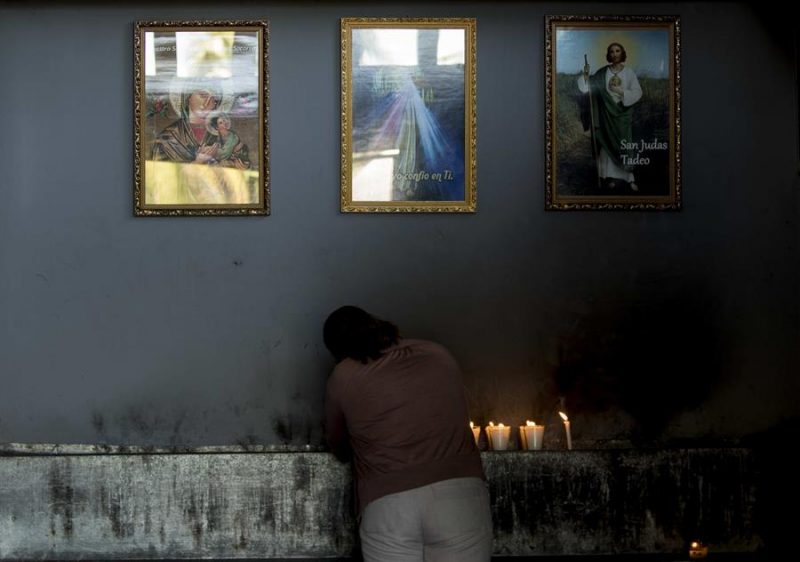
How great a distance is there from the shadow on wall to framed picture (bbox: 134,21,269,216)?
2125 millimetres

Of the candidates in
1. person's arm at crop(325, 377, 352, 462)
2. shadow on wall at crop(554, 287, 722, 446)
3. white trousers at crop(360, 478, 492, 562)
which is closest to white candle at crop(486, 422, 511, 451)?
shadow on wall at crop(554, 287, 722, 446)

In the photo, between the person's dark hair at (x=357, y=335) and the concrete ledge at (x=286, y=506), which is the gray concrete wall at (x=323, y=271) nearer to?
the concrete ledge at (x=286, y=506)

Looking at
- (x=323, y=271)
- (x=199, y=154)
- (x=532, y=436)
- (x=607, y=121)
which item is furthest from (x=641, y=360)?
(x=199, y=154)

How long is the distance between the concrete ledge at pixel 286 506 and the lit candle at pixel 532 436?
0.10 m

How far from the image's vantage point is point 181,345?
198 inches

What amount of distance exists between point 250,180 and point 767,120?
317cm

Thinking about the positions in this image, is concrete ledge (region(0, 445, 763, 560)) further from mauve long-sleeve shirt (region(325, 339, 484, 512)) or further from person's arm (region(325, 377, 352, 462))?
mauve long-sleeve shirt (region(325, 339, 484, 512))

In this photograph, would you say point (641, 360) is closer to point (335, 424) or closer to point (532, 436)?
point (532, 436)

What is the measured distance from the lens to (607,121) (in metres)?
5.01

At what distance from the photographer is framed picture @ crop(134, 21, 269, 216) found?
16.4ft

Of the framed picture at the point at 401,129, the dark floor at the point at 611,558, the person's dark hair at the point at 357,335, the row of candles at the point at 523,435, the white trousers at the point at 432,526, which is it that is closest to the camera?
the white trousers at the point at 432,526

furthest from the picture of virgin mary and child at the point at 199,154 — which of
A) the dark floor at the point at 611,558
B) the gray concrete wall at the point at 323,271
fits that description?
the dark floor at the point at 611,558

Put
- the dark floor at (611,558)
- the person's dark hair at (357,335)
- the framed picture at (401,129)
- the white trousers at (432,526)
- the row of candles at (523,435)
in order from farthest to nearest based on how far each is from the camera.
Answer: the framed picture at (401,129) < the row of candles at (523,435) < the dark floor at (611,558) < the person's dark hair at (357,335) < the white trousers at (432,526)

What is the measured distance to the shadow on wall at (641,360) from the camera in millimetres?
5059
